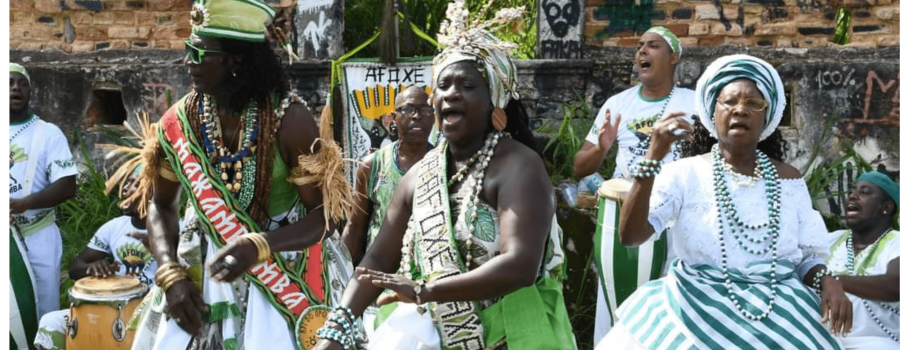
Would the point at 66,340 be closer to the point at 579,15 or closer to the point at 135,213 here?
the point at 135,213

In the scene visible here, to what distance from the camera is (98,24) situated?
33.6ft

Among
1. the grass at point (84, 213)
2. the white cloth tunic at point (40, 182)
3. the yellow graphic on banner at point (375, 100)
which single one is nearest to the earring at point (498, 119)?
the white cloth tunic at point (40, 182)

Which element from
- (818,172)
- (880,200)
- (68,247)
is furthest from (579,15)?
(68,247)

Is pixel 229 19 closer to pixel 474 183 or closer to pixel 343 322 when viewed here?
pixel 474 183

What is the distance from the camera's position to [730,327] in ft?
14.2

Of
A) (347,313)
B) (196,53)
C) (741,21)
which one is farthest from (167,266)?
(741,21)

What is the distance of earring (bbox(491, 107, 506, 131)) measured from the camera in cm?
446

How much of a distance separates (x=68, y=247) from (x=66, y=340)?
1.86 metres

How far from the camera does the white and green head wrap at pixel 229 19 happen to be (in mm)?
5156

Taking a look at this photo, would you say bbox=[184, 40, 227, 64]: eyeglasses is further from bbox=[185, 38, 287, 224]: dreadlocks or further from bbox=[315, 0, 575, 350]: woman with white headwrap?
bbox=[315, 0, 575, 350]: woman with white headwrap

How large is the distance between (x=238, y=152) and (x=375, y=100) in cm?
418

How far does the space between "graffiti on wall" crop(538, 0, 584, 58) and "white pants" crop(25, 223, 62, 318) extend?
3.48m

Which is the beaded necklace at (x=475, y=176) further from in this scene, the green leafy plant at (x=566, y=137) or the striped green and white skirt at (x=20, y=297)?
the striped green and white skirt at (x=20, y=297)

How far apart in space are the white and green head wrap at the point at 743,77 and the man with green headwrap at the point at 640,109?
3020 mm
